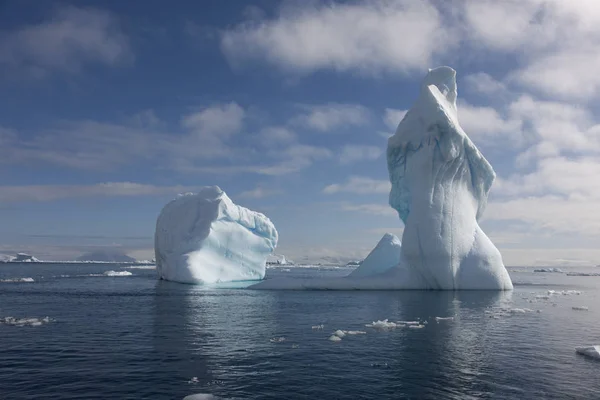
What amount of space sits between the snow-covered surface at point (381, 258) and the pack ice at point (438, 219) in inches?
160

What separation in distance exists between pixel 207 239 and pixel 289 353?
29679mm

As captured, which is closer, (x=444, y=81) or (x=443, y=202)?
(x=443, y=202)

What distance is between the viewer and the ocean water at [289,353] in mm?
10305

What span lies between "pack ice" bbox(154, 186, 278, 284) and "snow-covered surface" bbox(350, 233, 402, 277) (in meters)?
12.4

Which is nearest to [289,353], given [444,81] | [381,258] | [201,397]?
[201,397]

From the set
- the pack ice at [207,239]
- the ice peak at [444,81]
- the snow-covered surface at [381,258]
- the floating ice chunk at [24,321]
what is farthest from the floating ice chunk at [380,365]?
the pack ice at [207,239]

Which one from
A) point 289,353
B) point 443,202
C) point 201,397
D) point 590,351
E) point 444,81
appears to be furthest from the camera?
point 444,81

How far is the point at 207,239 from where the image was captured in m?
42.2

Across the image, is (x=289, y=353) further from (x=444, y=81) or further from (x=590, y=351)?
(x=444, y=81)

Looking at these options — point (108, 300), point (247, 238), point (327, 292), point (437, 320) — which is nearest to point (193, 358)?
point (437, 320)

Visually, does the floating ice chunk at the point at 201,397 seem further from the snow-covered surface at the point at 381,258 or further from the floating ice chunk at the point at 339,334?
the snow-covered surface at the point at 381,258

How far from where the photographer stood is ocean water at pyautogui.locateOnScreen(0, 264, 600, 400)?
406 inches

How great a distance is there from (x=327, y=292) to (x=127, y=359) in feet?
70.8

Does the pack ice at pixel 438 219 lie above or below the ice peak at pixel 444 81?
below
